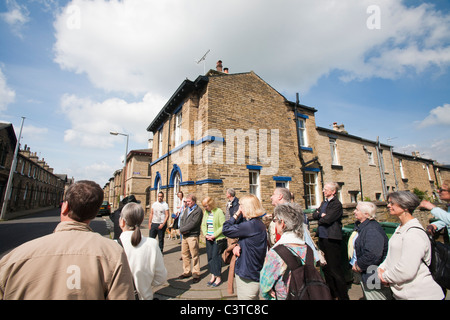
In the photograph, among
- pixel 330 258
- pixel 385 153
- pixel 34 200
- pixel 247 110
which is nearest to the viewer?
pixel 330 258

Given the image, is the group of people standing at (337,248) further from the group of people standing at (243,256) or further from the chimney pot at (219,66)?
the chimney pot at (219,66)

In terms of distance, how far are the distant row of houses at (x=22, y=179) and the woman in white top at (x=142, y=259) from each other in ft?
77.9

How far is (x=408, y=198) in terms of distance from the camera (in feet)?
7.89

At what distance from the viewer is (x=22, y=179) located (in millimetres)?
27406

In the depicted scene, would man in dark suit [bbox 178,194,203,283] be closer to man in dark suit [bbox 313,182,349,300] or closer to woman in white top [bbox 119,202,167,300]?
woman in white top [bbox 119,202,167,300]

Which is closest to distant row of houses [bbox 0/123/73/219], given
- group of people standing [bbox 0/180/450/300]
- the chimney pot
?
the chimney pot

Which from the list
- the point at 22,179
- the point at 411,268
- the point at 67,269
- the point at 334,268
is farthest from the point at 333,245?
the point at 22,179

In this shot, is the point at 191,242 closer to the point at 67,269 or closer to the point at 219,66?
the point at 67,269

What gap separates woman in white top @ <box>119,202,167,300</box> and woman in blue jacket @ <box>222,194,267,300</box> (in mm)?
1004

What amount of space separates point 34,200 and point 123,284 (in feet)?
150

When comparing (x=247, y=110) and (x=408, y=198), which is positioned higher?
(x=247, y=110)

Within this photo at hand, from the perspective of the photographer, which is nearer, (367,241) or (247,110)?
(367,241)
